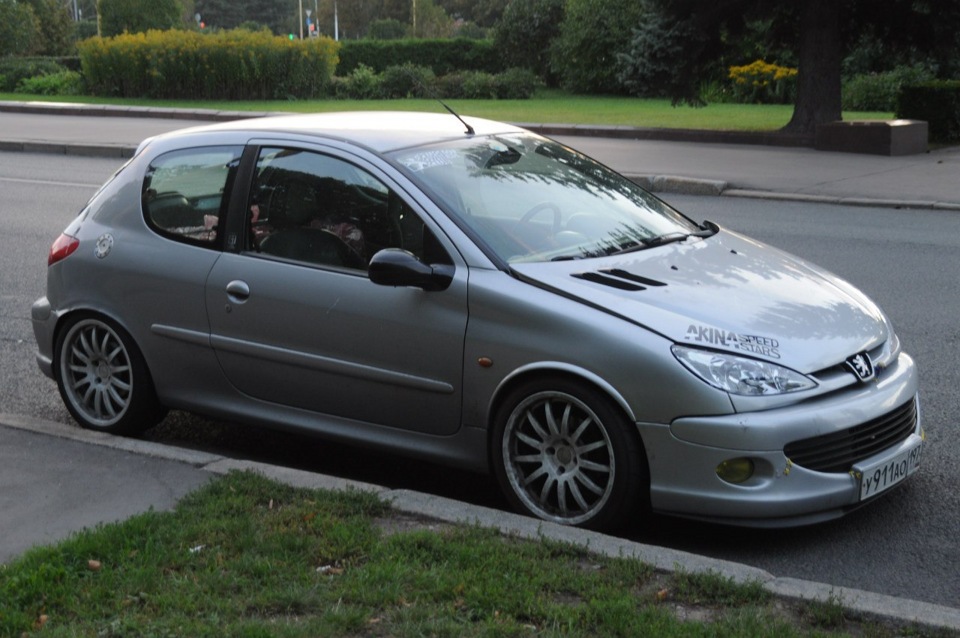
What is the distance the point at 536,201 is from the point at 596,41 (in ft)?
119

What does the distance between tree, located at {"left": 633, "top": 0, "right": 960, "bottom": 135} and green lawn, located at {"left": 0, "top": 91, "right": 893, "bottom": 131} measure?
179cm

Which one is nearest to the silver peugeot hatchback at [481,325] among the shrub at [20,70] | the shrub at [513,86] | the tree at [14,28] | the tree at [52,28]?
the shrub at [513,86]

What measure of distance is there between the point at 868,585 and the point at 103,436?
3413mm

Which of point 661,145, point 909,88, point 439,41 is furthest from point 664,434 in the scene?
point 439,41

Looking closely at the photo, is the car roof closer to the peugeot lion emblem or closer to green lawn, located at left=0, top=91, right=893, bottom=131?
the peugeot lion emblem

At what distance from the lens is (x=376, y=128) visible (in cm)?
593

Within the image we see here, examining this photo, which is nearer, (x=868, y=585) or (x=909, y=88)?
(x=868, y=585)

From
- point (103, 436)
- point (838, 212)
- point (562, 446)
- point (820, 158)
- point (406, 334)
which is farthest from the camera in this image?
point (820, 158)

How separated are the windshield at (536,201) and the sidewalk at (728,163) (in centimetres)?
962

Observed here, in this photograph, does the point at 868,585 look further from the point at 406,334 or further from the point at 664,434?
the point at 406,334

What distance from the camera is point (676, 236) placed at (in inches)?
232

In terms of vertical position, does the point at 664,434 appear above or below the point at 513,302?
below

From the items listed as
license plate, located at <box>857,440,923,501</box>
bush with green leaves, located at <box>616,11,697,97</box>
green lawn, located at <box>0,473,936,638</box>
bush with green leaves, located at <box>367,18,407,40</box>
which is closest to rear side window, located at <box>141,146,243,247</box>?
green lawn, located at <box>0,473,936,638</box>

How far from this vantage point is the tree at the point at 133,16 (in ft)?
149
